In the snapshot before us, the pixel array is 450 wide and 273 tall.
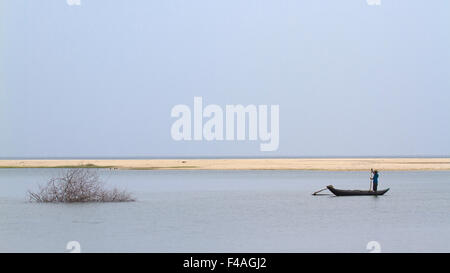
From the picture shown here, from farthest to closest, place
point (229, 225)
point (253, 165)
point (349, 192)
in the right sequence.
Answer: point (253, 165) < point (349, 192) < point (229, 225)

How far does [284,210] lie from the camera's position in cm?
3525

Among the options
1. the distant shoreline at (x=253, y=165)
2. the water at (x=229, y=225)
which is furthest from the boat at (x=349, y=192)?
the distant shoreline at (x=253, y=165)

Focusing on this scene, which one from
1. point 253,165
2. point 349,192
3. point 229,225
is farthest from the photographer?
point 253,165

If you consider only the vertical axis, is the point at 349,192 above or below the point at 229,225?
above

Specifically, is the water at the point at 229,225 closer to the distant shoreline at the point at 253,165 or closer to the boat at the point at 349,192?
the boat at the point at 349,192

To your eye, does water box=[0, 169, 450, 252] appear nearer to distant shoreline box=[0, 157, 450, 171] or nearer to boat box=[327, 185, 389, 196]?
boat box=[327, 185, 389, 196]

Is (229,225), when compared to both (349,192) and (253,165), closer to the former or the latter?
(349,192)

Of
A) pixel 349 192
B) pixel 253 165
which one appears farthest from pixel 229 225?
pixel 253 165

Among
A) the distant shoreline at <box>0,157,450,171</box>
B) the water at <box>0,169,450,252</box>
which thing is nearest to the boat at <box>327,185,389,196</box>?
the water at <box>0,169,450,252</box>

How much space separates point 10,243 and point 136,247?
4.46m

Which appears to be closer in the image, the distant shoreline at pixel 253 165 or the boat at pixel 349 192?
the boat at pixel 349 192

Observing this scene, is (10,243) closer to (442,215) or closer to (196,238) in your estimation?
(196,238)
